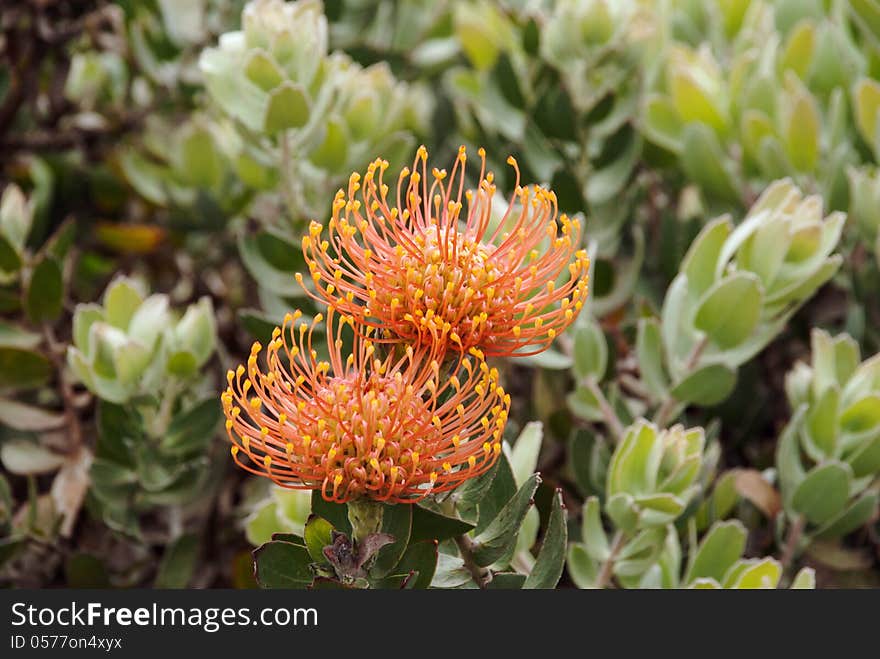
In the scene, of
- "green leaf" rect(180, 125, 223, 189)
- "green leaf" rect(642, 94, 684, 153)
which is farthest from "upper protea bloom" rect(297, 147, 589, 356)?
"green leaf" rect(180, 125, 223, 189)

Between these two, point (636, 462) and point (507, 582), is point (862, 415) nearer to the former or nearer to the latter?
point (636, 462)

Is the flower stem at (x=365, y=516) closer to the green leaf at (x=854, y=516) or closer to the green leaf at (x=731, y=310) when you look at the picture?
the green leaf at (x=731, y=310)

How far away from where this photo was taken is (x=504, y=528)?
1.06 meters

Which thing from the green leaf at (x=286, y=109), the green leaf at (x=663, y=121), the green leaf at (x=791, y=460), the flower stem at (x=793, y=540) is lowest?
the flower stem at (x=793, y=540)

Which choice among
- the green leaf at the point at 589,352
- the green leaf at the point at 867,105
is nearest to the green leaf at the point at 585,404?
the green leaf at the point at 589,352

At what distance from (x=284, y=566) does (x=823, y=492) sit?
742mm

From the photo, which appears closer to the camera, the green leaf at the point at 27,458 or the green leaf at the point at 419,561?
the green leaf at the point at 419,561

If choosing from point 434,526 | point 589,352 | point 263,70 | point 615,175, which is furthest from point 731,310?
point 263,70

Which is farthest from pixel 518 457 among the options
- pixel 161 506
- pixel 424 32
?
pixel 424 32

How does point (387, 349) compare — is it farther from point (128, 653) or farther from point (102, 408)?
point (102, 408)

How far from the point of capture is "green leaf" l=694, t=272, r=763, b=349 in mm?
1352

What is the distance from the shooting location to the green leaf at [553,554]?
3.53ft

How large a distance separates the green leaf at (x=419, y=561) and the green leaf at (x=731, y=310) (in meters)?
0.56

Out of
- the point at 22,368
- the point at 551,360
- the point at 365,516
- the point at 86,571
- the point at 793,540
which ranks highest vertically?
the point at 365,516
